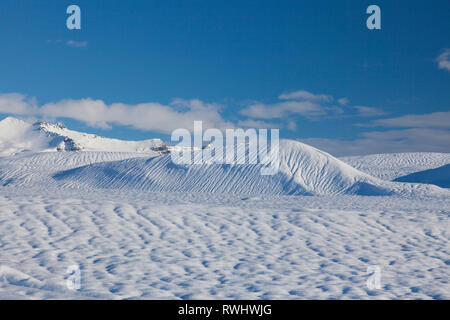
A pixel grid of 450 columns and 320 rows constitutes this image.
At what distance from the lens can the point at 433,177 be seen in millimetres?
32438

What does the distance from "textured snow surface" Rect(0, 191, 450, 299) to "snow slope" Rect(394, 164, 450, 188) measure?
65.4ft

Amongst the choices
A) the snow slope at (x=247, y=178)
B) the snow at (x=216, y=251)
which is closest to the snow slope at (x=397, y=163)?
the snow slope at (x=247, y=178)

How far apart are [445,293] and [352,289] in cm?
139

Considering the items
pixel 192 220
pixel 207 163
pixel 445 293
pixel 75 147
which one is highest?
pixel 75 147

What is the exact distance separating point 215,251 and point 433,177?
93.4 ft

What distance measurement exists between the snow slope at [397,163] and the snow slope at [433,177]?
1.53 meters

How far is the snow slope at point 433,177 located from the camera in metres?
31.2

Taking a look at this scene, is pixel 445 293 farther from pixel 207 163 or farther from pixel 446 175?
pixel 446 175

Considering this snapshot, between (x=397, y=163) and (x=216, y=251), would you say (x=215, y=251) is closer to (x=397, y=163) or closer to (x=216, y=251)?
(x=216, y=251)

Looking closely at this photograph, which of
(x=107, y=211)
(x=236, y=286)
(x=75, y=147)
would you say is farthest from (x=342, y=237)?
(x=75, y=147)
